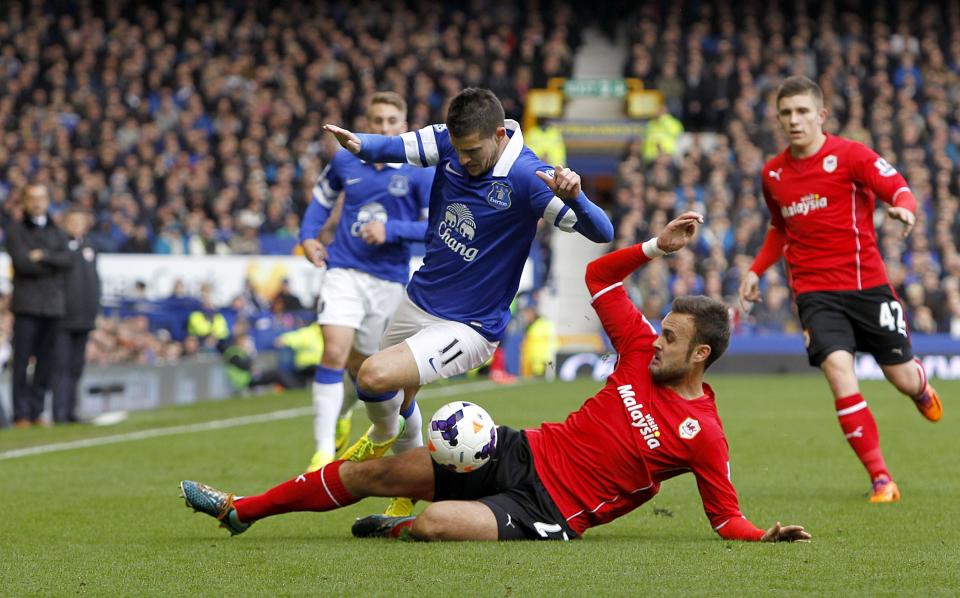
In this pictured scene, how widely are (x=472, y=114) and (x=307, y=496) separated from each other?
5.91 feet

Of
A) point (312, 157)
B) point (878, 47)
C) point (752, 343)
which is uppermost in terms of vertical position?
point (878, 47)

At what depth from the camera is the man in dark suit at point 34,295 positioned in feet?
46.8

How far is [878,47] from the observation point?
30406 millimetres

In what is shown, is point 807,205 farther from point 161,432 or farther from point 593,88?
point 593,88

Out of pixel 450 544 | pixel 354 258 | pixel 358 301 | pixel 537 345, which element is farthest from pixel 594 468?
pixel 537 345

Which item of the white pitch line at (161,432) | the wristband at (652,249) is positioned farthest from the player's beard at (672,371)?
the white pitch line at (161,432)

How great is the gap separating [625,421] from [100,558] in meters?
2.21

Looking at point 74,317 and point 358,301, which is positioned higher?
point 358,301

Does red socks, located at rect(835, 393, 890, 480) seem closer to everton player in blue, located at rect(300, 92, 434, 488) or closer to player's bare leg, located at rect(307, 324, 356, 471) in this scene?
everton player in blue, located at rect(300, 92, 434, 488)

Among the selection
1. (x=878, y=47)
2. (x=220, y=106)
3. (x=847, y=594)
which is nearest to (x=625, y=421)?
(x=847, y=594)

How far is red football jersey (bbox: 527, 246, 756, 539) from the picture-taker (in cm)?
611

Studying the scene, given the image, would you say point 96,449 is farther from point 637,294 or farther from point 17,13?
point 17,13

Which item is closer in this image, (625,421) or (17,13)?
(625,421)

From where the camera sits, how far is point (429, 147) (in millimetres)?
6828
